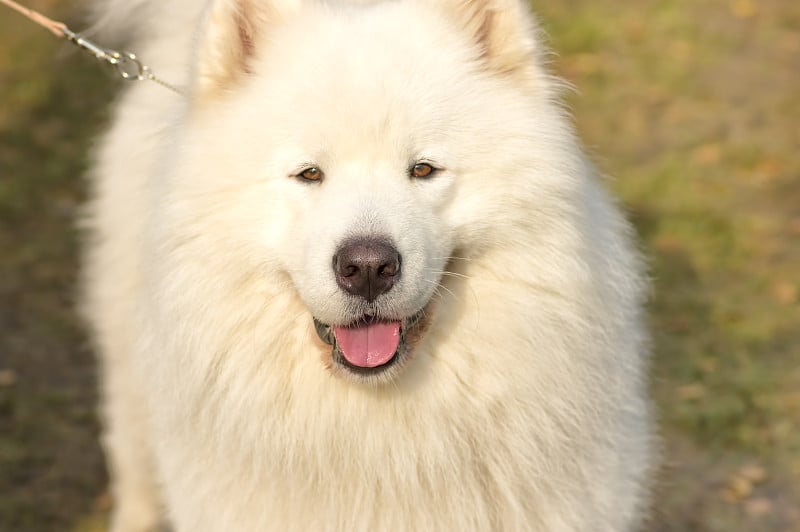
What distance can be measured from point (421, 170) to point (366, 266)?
36cm

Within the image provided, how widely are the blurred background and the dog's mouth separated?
1.16 metres

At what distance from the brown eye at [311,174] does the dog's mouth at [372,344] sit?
1.29ft

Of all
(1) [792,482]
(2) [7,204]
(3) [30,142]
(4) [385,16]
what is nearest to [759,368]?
(1) [792,482]

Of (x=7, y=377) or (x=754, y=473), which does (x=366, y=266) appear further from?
(x=7, y=377)

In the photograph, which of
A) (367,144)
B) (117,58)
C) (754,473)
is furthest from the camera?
(754,473)

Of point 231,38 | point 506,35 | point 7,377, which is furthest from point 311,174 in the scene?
point 7,377

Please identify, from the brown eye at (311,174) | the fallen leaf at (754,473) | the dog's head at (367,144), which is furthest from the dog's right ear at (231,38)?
the fallen leaf at (754,473)

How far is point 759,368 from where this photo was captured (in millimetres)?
5684

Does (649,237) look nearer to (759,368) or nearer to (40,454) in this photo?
(759,368)

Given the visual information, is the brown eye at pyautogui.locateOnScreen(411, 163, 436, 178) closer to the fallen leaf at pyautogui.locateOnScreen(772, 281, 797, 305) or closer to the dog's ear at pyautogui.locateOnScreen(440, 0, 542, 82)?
the dog's ear at pyautogui.locateOnScreen(440, 0, 542, 82)

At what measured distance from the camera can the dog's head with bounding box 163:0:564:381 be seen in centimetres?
267

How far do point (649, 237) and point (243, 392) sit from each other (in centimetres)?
489

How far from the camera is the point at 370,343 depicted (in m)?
2.79

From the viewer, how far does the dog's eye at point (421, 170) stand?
2.79 m
